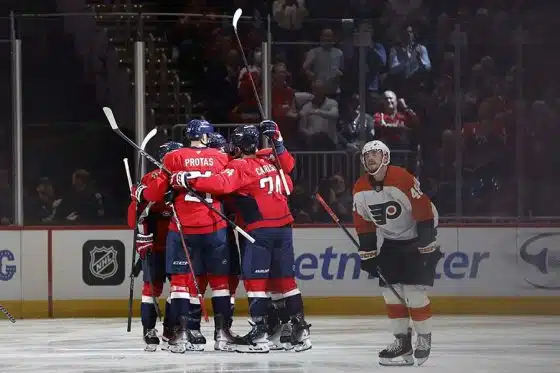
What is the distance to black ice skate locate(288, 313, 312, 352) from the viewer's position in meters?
11.2

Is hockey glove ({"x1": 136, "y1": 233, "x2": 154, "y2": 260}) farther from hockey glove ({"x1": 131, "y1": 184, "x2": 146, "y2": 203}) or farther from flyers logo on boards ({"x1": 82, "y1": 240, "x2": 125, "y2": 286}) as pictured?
flyers logo on boards ({"x1": 82, "y1": 240, "x2": 125, "y2": 286})

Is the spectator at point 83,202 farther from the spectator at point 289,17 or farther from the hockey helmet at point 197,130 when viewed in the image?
the hockey helmet at point 197,130

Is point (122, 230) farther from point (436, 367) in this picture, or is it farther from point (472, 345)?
point (436, 367)

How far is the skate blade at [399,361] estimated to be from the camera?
390 inches

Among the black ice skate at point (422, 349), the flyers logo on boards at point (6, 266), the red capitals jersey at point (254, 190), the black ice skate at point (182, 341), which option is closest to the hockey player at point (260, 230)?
the red capitals jersey at point (254, 190)

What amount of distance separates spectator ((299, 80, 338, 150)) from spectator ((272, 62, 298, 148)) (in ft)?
0.38

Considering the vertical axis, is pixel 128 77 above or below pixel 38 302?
above

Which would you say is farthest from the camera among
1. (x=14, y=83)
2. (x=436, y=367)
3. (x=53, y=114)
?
(x=53, y=114)

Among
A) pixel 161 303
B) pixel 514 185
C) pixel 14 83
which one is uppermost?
pixel 14 83

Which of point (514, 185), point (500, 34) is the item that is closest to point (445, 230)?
point (514, 185)

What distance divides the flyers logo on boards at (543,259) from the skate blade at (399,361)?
531 centimetres

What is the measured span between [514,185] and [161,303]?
3813 mm

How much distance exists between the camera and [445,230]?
15008mm

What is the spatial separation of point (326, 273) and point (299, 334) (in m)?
3.97
